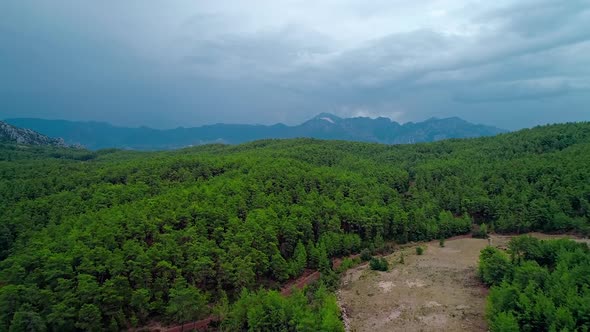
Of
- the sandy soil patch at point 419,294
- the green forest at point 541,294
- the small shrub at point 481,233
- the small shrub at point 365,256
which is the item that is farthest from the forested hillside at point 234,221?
the green forest at point 541,294

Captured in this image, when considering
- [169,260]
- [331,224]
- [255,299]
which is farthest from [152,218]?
[331,224]

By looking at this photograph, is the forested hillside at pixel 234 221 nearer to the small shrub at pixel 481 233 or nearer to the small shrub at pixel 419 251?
the small shrub at pixel 481 233

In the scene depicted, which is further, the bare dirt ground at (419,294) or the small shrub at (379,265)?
the small shrub at (379,265)

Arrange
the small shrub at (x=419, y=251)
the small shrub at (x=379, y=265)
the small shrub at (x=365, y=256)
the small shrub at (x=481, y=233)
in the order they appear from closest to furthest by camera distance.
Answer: the small shrub at (x=379, y=265) → the small shrub at (x=365, y=256) → the small shrub at (x=419, y=251) → the small shrub at (x=481, y=233)

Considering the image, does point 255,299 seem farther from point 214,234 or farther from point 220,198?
point 220,198

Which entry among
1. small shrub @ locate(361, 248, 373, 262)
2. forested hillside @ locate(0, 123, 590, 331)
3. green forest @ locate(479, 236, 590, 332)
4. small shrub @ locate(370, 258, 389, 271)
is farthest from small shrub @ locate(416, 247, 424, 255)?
green forest @ locate(479, 236, 590, 332)

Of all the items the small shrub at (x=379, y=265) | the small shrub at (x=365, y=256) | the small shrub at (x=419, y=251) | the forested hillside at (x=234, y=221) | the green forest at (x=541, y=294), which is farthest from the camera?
the small shrub at (x=419, y=251)

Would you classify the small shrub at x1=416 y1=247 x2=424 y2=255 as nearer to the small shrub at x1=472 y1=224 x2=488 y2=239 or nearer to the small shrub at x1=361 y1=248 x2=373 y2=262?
the small shrub at x1=361 y1=248 x2=373 y2=262
